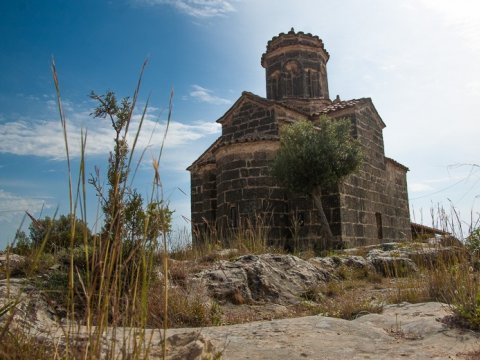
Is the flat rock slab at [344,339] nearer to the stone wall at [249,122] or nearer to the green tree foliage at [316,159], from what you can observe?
the green tree foliage at [316,159]

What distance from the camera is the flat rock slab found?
8.02ft

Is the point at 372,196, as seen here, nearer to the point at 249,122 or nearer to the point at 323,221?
the point at 323,221

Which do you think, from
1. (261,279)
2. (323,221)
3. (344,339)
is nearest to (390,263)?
(323,221)

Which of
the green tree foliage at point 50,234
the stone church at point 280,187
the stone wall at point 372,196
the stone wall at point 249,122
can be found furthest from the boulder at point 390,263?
the stone wall at point 249,122

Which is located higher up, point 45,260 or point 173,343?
point 45,260

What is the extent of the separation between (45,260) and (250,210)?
650cm

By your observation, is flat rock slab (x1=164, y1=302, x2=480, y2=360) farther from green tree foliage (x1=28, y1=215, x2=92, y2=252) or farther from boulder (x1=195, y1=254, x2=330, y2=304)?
boulder (x1=195, y1=254, x2=330, y2=304)

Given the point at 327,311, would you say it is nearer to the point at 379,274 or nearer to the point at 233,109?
the point at 379,274

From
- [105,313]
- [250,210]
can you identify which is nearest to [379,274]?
[250,210]

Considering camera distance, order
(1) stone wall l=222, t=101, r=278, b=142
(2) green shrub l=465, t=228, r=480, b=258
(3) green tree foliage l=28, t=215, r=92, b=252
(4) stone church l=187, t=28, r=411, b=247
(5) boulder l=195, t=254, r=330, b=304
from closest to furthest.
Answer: (3) green tree foliage l=28, t=215, r=92, b=252, (2) green shrub l=465, t=228, r=480, b=258, (5) boulder l=195, t=254, r=330, b=304, (4) stone church l=187, t=28, r=411, b=247, (1) stone wall l=222, t=101, r=278, b=142

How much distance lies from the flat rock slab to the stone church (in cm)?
554

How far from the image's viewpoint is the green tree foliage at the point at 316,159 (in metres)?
10.2

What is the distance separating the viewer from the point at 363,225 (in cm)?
1198

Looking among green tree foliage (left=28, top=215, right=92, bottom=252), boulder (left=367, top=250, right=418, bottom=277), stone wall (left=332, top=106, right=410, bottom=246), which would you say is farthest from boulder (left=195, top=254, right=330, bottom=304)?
stone wall (left=332, top=106, right=410, bottom=246)
